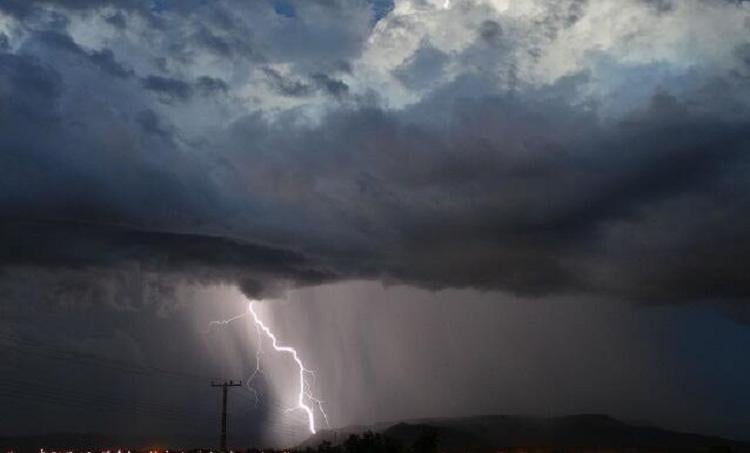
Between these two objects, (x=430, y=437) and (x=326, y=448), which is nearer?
(x=430, y=437)

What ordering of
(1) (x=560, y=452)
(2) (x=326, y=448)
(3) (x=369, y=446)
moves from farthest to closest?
(1) (x=560, y=452)
(2) (x=326, y=448)
(3) (x=369, y=446)

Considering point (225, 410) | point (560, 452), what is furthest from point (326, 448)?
point (560, 452)

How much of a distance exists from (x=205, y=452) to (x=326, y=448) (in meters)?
22.4

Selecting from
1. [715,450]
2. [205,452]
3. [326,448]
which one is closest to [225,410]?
[205,452]

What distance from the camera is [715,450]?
11075cm

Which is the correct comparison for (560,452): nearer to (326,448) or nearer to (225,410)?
(326,448)

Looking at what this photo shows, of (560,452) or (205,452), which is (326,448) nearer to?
(205,452)

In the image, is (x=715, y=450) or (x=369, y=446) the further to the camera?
(x=715, y=450)

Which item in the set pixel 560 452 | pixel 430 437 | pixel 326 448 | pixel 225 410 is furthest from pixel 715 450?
pixel 225 410

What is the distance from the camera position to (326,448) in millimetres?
109312

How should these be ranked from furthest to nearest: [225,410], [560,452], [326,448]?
[560,452], [326,448], [225,410]

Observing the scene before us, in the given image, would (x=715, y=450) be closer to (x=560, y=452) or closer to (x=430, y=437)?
(x=560, y=452)

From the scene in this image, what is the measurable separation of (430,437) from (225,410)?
2174cm

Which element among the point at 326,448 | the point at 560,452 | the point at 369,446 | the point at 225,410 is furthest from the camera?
the point at 560,452
